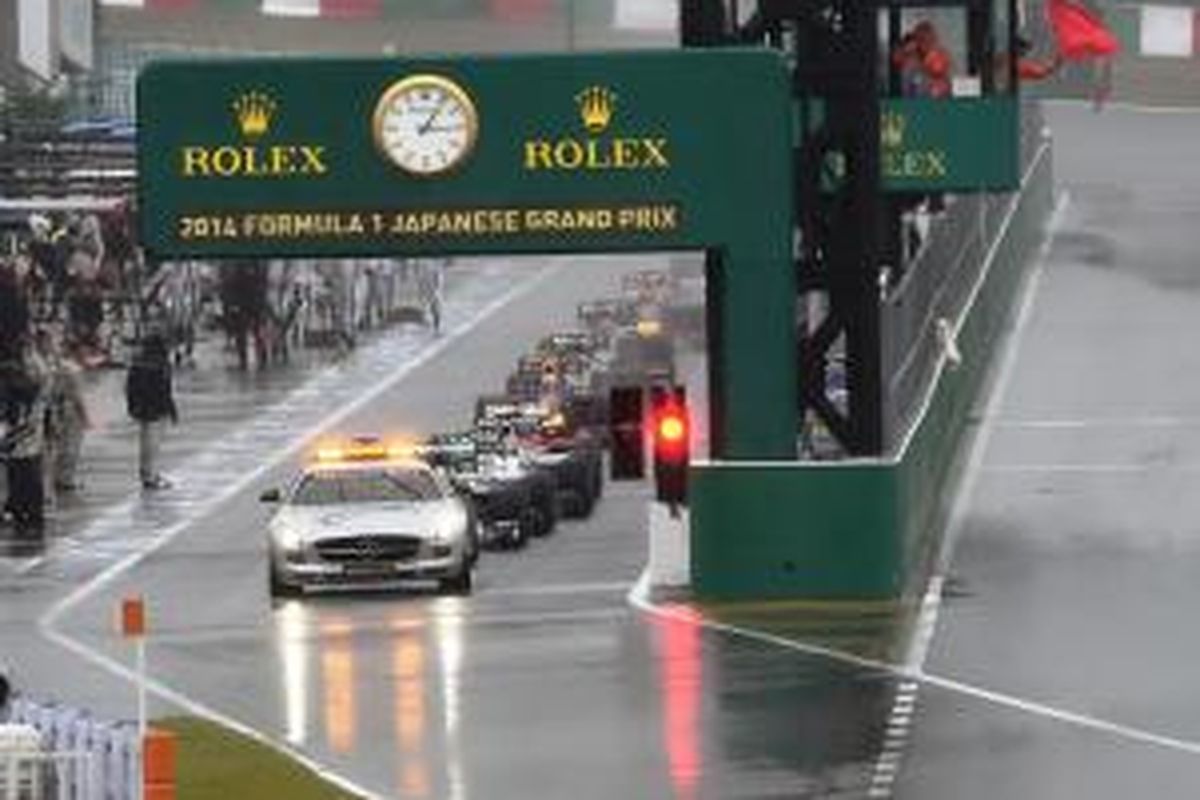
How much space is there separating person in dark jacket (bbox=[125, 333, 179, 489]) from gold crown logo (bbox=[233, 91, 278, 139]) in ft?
39.1

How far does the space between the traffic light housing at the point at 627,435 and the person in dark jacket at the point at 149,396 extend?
41.1 ft

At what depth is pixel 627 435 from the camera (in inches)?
1163

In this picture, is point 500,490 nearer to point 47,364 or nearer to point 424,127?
point 47,364

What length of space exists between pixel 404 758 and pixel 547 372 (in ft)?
87.2

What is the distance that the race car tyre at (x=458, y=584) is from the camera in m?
32.7

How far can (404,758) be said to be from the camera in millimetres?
22219

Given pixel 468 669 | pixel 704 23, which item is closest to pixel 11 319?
pixel 704 23

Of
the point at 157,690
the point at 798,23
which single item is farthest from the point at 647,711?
the point at 798,23

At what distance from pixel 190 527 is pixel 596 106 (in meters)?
11.3

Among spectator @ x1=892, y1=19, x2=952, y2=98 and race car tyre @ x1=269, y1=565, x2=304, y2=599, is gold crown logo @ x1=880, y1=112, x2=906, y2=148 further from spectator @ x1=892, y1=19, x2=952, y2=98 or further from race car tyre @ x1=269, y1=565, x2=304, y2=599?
race car tyre @ x1=269, y1=565, x2=304, y2=599

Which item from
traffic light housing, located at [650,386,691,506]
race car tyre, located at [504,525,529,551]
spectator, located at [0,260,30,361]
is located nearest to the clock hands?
traffic light housing, located at [650,386,691,506]

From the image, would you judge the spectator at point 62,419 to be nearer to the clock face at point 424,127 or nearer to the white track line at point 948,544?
the white track line at point 948,544

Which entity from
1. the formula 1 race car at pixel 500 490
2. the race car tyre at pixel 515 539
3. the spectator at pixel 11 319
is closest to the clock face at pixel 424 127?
the formula 1 race car at pixel 500 490

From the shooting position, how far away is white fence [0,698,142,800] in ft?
60.4
